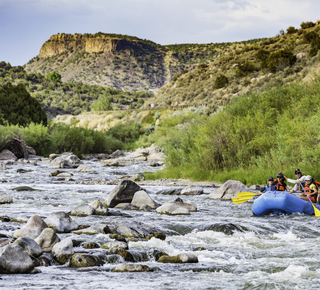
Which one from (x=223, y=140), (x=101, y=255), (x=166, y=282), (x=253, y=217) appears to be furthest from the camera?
(x=223, y=140)

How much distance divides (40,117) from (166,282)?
37.8 meters

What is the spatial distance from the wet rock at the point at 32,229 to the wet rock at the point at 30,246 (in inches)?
31.7

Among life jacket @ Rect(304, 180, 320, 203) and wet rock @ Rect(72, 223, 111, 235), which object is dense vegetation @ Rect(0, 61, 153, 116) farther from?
wet rock @ Rect(72, 223, 111, 235)

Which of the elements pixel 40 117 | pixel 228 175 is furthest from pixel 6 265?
pixel 40 117

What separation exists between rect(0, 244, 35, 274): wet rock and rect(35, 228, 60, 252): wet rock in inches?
28.7

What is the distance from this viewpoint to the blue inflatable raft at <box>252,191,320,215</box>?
9.36 m

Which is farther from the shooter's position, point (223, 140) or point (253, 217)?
point (223, 140)

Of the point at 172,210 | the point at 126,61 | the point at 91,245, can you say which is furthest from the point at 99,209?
the point at 126,61

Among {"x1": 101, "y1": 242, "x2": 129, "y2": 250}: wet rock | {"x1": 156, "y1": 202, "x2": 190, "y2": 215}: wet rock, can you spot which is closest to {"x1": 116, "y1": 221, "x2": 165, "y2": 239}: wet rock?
{"x1": 101, "y1": 242, "x2": 129, "y2": 250}: wet rock

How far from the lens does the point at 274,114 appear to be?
58.0 feet

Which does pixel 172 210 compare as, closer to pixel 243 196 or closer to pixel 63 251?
pixel 243 196

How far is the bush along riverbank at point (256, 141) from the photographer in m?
13.9

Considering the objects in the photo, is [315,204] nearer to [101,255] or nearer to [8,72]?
[101,255]

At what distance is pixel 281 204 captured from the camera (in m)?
9.35
